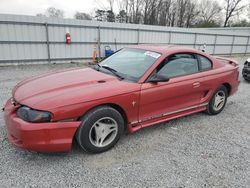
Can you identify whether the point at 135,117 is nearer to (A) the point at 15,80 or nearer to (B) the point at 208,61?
(B) the point at 208,61

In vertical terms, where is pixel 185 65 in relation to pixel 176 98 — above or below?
above

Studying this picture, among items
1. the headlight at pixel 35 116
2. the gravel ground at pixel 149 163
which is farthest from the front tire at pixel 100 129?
the headlight at pixel 35 116

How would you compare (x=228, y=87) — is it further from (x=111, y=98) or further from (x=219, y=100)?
(x=111, y=98)

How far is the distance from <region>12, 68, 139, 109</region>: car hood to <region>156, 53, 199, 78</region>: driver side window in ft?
2.23

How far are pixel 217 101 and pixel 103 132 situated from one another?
2.71 meters

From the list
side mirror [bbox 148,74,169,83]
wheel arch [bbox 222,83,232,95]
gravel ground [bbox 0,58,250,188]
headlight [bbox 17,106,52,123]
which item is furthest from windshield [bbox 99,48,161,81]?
wheel arch [bbox 222,83,232,95]

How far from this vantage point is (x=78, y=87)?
8.66 feet

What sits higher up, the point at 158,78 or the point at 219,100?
the point at 158,78

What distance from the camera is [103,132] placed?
2689mm

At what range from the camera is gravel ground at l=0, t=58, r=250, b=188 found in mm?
2230

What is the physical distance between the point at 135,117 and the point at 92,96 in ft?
2.56

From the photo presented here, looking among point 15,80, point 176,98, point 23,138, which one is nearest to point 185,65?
point 176,98

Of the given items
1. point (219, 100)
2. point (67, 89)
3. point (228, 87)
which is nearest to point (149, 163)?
point (67, 89)

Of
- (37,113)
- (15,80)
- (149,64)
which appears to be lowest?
(15,80)
